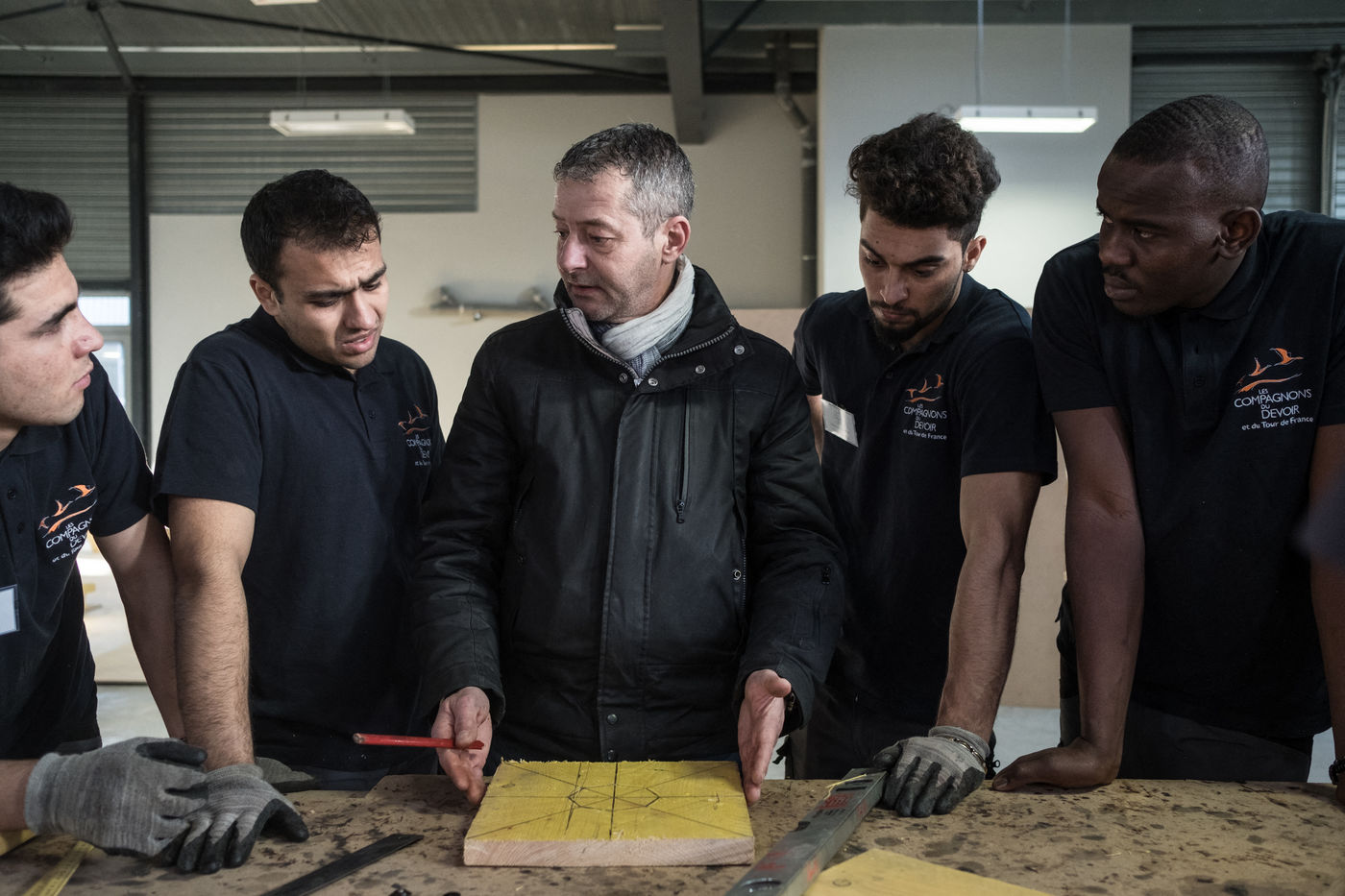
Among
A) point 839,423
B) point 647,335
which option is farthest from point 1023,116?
point 647,335

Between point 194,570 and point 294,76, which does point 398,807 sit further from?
point 294,76

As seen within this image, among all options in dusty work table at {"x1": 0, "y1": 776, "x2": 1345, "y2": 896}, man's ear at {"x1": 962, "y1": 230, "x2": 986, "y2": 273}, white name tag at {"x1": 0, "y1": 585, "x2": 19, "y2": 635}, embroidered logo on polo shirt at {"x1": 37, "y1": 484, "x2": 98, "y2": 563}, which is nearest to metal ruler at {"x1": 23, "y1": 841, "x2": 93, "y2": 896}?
dusty work table at {"x1": 0, "y1": 776, "x2": 1345, "y2": 896}

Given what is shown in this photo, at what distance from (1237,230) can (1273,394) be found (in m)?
0.24

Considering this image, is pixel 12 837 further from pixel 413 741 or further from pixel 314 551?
pixel 314 551

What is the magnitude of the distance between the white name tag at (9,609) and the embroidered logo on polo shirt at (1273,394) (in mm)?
1778

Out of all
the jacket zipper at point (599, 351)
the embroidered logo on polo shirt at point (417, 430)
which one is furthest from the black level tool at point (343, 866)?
the embroidered logo on polo shirt at point (417, 430)

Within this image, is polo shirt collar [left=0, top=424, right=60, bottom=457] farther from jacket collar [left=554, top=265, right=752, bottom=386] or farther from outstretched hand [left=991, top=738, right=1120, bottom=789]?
outstretched hand [left=991, top=738, right=1120, bottom=789]

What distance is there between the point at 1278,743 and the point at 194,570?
5.64 feet

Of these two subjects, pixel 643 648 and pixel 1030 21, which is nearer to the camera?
pixel 643 648

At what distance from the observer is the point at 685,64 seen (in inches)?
253

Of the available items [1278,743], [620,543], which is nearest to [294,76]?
[620,543]

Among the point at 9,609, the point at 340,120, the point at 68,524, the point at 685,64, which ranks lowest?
the point at 9,609

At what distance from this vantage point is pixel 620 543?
1542 millimetres

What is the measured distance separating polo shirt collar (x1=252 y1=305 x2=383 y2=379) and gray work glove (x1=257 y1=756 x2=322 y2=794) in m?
0.69
